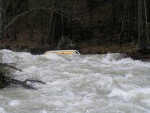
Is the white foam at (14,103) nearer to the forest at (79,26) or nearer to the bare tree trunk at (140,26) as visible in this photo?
the bare tree trunk at (140,26)

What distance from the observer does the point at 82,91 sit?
11.9 meters

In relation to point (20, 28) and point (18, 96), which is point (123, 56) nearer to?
point (18, 96)

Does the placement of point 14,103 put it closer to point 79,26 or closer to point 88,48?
point 88,48

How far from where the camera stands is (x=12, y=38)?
3259cm

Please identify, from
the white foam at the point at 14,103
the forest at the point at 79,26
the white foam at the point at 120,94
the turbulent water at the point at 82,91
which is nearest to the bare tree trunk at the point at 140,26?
the forest at the point at 79,26

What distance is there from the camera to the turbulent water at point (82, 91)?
9977 millimetres

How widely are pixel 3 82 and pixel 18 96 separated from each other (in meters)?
0.95

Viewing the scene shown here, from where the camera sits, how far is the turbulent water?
9.98 m

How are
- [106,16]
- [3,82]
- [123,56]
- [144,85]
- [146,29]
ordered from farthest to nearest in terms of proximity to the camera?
[106,16] < [146,29] < [123,56] < [144,85] < [3,82]

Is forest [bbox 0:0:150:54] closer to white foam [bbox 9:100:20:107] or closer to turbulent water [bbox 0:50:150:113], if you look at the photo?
turbulent water [bbox 0:50:150:113]

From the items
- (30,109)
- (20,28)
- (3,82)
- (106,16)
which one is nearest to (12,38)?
(20,28)

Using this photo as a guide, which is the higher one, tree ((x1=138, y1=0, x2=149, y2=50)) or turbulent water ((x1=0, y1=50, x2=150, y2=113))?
tree ((x1=138, y1=0, x2=149, y2=50))

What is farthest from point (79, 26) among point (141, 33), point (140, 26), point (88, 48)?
point (141, 33)

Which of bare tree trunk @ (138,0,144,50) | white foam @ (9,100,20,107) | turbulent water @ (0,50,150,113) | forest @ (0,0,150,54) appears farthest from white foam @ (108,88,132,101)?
forest @ (0,0,150,54)
